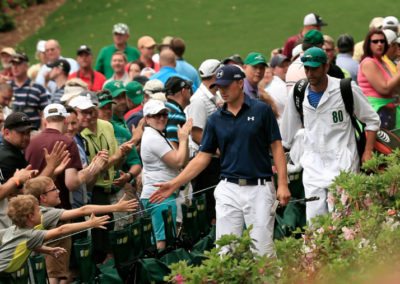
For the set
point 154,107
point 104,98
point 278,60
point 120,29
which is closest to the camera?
point 154,107

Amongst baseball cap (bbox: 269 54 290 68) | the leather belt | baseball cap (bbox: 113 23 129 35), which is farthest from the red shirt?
the leather belt

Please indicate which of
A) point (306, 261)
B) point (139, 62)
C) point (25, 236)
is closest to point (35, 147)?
point (25, 236)

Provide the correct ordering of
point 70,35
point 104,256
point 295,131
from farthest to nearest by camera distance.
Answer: point 70,35, point 295,131, point 104,256

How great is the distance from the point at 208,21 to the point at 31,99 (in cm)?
1119

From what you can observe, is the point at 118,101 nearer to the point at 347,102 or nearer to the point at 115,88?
the point at 115,88

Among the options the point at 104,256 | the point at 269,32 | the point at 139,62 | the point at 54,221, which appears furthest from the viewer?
the point at 269,32

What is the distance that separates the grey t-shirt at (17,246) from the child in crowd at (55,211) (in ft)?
1.17

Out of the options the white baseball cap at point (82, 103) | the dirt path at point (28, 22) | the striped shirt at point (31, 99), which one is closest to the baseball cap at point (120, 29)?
the striped shirt at point (31, 99)

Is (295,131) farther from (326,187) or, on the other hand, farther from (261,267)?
(261,267)

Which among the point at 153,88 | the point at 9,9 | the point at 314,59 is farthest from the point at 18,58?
the point at 9,9

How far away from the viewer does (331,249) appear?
6.73 meters

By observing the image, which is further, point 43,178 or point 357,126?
point 357,126

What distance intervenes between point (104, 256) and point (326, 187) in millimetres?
2002

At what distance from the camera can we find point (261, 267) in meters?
6.39
